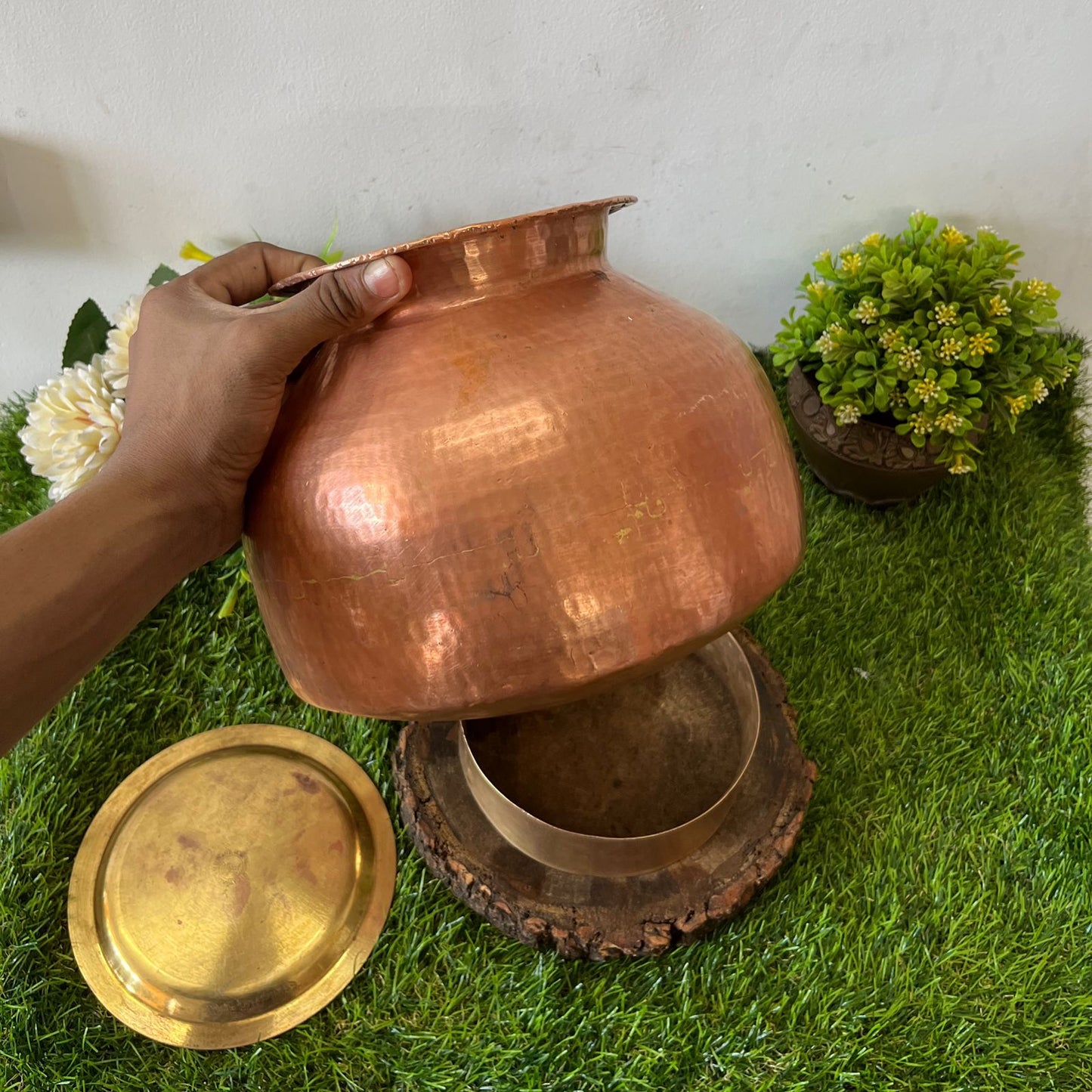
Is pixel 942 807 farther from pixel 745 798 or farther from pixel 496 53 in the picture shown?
pixel 496 53

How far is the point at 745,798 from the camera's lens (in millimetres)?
935

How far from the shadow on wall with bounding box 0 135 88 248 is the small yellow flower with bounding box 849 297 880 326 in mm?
1069

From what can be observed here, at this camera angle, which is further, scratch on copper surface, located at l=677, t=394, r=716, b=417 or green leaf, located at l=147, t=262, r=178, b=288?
green leaf, located at l=147, t=262, r=178, b=288

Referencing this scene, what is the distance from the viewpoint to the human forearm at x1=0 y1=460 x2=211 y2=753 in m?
0.53


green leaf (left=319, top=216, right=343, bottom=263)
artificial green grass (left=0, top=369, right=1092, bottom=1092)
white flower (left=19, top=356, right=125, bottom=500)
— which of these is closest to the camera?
artificial green grass (left=0, top=369, right=1092, bottom=1092)

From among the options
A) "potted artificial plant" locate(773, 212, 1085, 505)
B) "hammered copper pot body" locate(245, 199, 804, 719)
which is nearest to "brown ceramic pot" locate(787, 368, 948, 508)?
"potted artificial plant" locate(773, 212, 1085, 505)

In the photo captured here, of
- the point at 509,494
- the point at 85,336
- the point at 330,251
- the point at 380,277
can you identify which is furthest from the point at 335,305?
the point at 85,336

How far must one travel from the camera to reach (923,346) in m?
1.08

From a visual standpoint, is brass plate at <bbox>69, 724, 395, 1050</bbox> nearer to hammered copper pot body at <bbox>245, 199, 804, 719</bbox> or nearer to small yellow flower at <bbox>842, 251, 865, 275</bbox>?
hammered copper pot body at <bbox>245, 199, 804, 719</bbox>

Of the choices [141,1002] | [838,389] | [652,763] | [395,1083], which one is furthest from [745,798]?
[141,1002]

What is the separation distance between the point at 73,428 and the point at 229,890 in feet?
1.95

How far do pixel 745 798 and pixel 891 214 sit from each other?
90 cm

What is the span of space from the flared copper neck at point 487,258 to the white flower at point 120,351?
0.47 meters

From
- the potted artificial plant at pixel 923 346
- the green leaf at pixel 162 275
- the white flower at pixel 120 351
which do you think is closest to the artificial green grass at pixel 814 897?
the potted artificial plant at pixel 923 346
